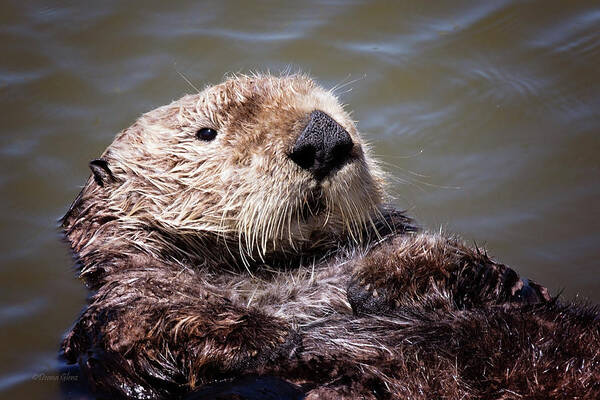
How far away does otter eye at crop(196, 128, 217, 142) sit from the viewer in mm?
3957

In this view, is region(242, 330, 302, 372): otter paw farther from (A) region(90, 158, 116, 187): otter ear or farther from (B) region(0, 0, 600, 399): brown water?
(B) region(0, 0, 600, 399): brown water

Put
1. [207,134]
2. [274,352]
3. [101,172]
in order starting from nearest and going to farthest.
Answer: [274,352], [207,134], [101,172]

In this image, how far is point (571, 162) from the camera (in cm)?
553

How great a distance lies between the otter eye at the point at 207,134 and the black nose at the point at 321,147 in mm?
691

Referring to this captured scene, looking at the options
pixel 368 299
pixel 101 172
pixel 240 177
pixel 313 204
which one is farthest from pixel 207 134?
pixel 368 299

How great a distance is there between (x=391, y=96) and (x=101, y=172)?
2.81 metres

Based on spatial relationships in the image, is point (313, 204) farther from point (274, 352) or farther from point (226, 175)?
point (274, 352)

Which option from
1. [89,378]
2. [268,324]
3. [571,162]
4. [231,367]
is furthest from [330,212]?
[571,162]

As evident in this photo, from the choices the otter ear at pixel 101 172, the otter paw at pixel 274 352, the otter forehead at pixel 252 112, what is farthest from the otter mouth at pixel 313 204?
the otter ear at pixel 101 172

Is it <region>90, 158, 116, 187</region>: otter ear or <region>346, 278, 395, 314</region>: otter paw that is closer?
<region>346, 278, 395, 314</region>: otter paw

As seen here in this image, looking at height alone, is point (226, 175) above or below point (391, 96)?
above

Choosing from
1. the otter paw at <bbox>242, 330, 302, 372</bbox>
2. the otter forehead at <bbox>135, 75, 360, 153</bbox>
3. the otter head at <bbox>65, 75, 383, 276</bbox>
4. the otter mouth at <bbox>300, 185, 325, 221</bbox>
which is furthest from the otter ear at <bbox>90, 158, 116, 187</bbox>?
the otter paw at <bbox>242, 330, 302, 372</bbox>

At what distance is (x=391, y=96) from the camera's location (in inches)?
243

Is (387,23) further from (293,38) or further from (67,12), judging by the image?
(67,12)
